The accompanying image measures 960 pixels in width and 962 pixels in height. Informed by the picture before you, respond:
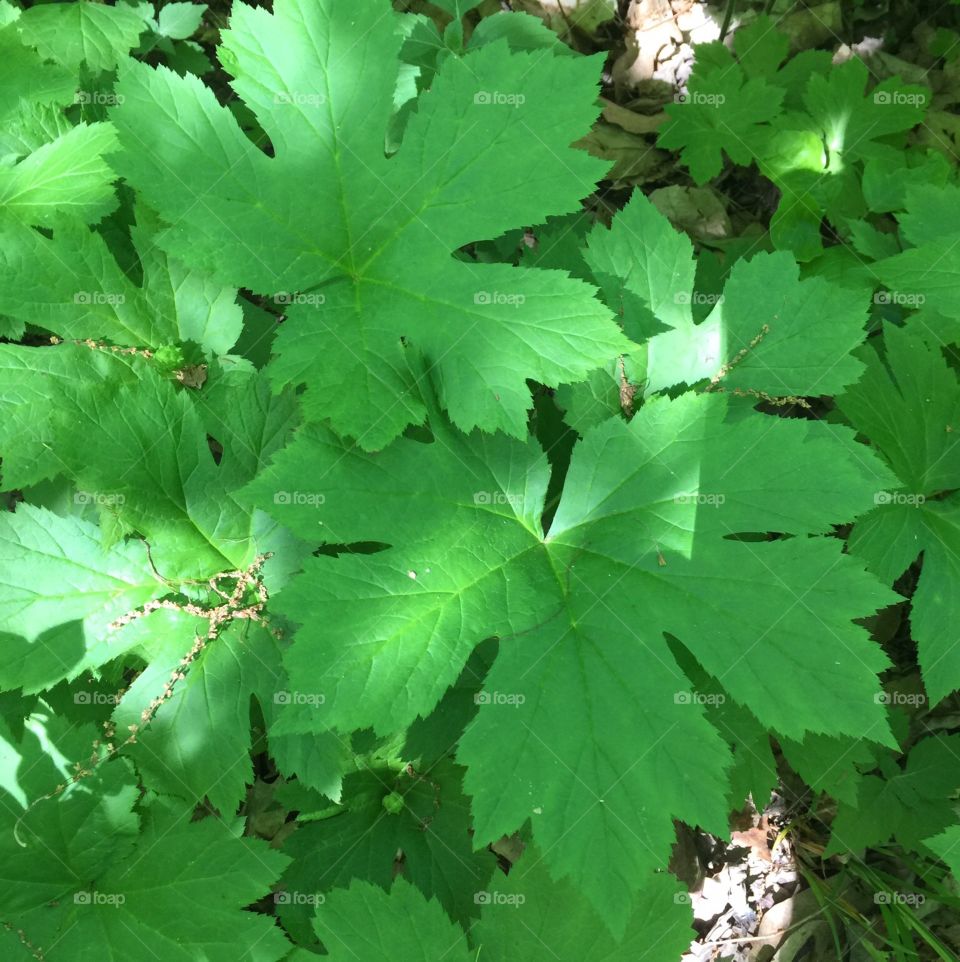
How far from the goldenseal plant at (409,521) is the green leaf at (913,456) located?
0.04ft

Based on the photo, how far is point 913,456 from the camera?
111 inches

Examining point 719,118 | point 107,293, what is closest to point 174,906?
point 107,293

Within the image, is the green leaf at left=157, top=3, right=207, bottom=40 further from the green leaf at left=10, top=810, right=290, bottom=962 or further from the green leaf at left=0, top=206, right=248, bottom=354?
the green leaf at left=10, top=810, right=290, bottom=962

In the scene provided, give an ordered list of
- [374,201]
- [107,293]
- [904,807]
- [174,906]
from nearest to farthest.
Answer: [374,201] < [174,906] < [107,293] < [904,807]

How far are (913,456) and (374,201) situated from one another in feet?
6.61

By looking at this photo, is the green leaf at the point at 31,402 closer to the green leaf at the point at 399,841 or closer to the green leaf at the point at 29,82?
the green leaf at the point at 29,82

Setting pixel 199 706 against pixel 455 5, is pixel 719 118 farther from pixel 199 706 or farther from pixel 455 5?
→ pixel 199 706

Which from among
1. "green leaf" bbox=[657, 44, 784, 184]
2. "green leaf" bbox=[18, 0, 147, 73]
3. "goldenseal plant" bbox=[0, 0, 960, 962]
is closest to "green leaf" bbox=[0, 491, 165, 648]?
"goldenseal plant" bbox=[0, 0, 960, 962]

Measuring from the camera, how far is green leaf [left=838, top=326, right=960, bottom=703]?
106 inches

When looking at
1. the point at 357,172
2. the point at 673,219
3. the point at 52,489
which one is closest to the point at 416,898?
the point at 52,489

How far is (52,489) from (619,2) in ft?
11.6

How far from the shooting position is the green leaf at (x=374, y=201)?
2.13 metres

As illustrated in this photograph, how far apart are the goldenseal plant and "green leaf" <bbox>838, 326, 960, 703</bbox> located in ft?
0.04

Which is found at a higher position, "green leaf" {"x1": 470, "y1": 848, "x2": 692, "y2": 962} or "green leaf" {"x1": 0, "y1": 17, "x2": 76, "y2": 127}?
"green leaf" {"x1": 0, "y1": 17, "x2": 76, "y2": 127}
